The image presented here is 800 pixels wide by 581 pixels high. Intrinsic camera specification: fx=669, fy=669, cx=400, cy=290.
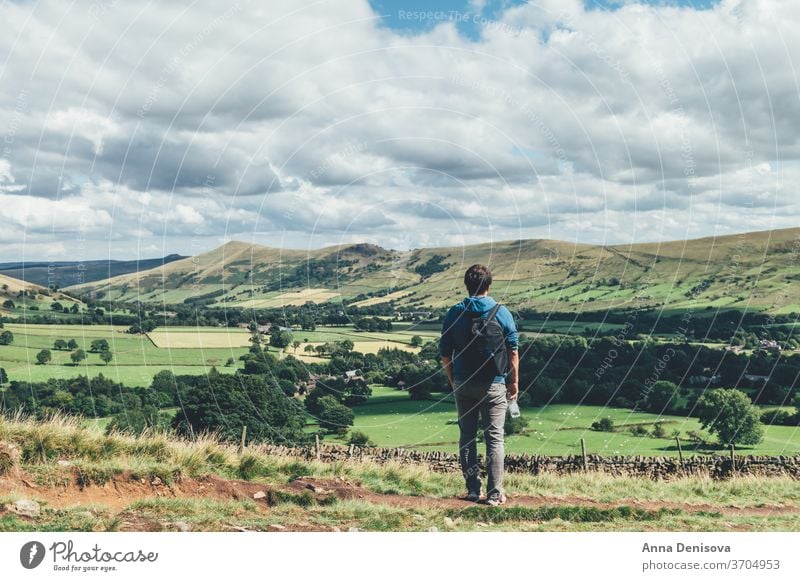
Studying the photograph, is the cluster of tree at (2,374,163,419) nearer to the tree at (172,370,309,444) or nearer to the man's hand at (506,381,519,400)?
the tree at (172,370,309,444)

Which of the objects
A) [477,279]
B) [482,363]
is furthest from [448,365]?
[477,279]

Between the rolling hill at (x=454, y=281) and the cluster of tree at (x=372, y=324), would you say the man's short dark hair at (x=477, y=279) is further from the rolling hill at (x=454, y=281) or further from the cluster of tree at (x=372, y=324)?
the rolling hill at (x=454, y=281)

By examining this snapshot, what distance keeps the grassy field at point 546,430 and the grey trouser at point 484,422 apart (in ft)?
131

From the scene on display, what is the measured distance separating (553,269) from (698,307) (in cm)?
5141

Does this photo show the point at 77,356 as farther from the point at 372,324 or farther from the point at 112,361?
the point at 372,324

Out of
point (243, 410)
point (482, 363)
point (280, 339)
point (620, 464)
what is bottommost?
point (243, 410)

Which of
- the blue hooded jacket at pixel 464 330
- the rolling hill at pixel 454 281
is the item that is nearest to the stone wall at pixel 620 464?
the blue hooded jacket at pixel 464 330

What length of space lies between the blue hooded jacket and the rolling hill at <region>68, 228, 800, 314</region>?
7816 cm

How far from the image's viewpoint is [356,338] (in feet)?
228

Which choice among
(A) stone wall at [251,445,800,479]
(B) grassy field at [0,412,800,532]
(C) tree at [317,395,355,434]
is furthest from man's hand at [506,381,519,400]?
(C) tree at [317,395,355,434]

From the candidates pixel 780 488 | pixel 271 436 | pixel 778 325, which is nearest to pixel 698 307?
pixel 778 325

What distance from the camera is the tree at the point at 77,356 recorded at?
69.1m

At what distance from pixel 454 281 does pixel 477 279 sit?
10548 cm
